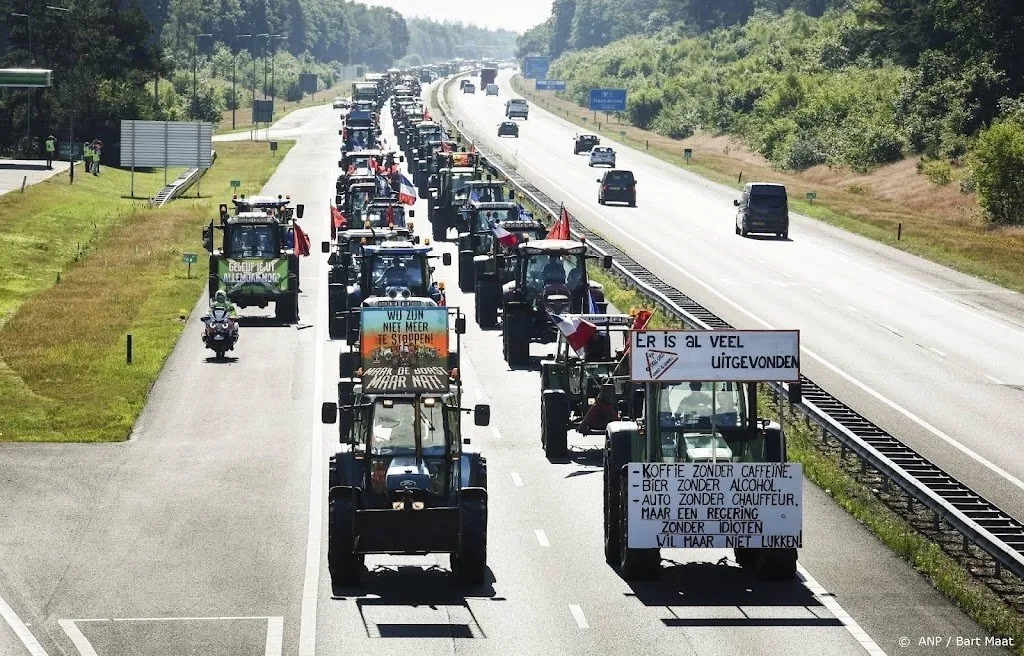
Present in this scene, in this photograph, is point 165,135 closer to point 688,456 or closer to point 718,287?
point 718,287

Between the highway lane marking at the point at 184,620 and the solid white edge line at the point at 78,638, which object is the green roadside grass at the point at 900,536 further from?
the solid white edge line at the point at 78,638

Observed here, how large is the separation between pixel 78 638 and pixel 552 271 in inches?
873

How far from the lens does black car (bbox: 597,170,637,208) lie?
86688 millimetres

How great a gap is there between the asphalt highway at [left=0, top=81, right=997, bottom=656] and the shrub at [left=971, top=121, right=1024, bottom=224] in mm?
49881

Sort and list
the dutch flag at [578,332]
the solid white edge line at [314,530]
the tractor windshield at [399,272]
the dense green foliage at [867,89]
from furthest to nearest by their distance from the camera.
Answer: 1. the dense green foliage at [867,89]
2. the tractor windshield at [399,272]
3. the dutch flag at [578,332]
4. the solid white edge line at [314,530]

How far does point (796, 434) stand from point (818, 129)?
8879cm

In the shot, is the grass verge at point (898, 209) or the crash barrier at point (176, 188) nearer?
the grass verge at point (898, 209)

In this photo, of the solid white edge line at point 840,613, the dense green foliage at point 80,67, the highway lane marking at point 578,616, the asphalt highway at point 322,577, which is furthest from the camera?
the dense green foliage at point 80,67

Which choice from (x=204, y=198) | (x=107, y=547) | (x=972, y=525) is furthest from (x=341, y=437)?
(x=204, y=198)

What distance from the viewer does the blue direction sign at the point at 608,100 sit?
16500cm

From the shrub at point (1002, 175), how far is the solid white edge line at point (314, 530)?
44196 millimetres

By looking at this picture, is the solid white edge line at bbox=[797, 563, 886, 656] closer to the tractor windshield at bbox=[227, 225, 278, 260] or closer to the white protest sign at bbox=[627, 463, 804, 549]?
the white protest sign at bbox=[627, 463, 804, 549]

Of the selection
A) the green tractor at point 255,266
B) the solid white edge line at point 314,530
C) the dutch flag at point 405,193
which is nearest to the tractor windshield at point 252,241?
the green tractor at point 255,266

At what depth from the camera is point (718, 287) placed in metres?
57.2
